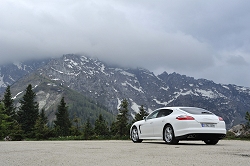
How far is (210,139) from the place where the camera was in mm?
Result: 12211

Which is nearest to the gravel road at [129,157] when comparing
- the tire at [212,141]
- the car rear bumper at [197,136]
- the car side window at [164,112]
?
the car rear bumper at [197,136]

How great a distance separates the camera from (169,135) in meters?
12.2

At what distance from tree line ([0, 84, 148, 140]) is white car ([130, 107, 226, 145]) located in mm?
17877

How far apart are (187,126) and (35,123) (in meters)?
46.7

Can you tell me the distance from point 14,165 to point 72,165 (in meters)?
1.22

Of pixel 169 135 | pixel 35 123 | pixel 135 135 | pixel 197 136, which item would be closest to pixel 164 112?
pixel 169 135

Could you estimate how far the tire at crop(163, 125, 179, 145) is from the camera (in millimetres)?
11901

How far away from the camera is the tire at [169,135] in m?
11.9

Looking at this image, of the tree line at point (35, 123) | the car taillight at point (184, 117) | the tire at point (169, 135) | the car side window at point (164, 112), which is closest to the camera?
the car taillight at point (184, 117)

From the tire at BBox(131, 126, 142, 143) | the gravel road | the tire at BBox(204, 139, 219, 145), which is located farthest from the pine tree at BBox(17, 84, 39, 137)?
the gravel road

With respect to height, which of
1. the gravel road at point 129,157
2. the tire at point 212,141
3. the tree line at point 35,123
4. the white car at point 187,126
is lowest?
the gravel road at point 129,157

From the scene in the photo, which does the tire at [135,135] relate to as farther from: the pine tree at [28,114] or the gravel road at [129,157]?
the pine tree at [28,114]

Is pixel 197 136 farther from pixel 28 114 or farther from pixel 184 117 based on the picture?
pixel 28 114

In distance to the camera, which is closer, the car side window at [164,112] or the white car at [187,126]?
the white car at [187,126]
